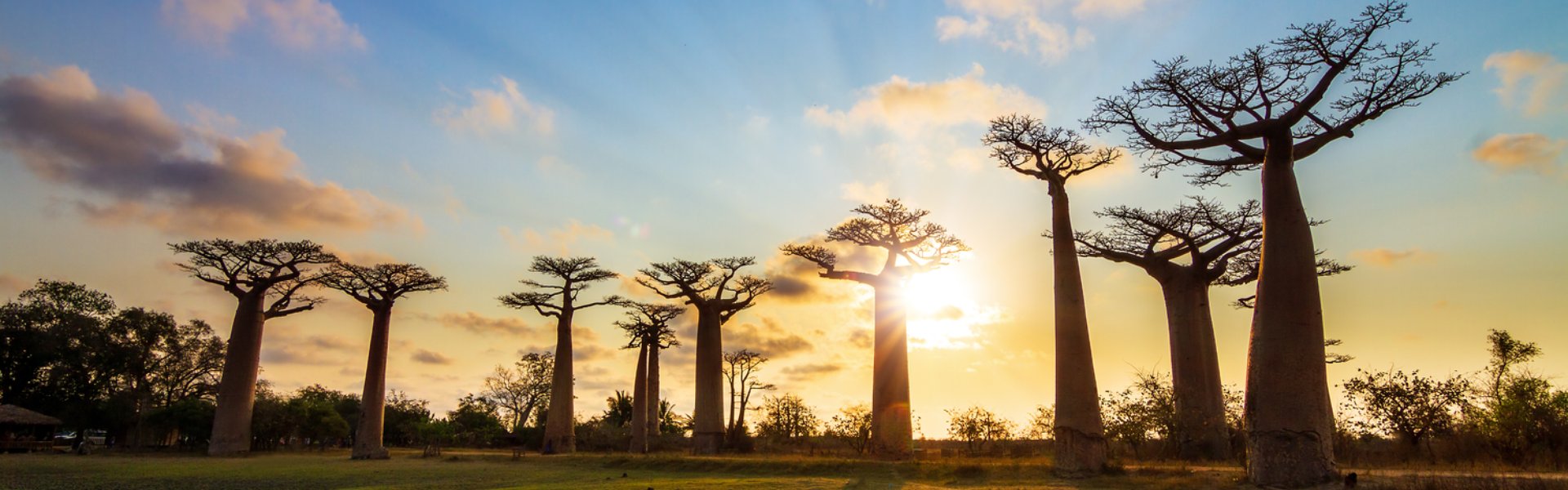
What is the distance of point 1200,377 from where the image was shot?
68.4 ft

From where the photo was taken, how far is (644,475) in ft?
56.1

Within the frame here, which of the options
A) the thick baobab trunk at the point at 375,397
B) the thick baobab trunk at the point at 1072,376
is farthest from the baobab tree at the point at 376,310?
the thick baobab trunk at the point at 1072,376

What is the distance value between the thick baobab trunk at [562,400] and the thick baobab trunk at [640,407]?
2361 millimetres

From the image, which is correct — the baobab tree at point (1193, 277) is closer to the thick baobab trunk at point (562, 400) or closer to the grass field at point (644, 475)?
the grass field at point (644, 475)

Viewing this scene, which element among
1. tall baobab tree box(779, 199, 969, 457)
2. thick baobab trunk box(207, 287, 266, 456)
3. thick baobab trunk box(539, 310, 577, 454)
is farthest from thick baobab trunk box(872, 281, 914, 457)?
thick baobab trunk box(207, 287, 266, 456)

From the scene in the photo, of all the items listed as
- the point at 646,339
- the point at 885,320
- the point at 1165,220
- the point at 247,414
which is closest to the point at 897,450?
the point at 885,320

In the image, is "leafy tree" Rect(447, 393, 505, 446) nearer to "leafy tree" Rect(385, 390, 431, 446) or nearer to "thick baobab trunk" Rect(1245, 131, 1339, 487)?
"leafy tree" Rect(385, 390, 431, 446)

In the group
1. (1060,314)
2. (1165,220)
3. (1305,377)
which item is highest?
(1165,220)

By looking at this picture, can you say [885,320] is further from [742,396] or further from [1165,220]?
[742,396]

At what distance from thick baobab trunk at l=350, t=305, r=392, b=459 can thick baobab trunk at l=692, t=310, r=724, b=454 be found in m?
10.7

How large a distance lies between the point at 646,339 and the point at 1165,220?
67.3 feet

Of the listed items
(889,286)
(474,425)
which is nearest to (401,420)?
(474,425)

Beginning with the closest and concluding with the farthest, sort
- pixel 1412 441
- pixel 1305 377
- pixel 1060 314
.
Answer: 1. pixel 1305 377
2. pixel 1060 314
3. pixel 1412 441

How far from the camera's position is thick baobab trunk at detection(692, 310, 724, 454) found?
29.0 metres
